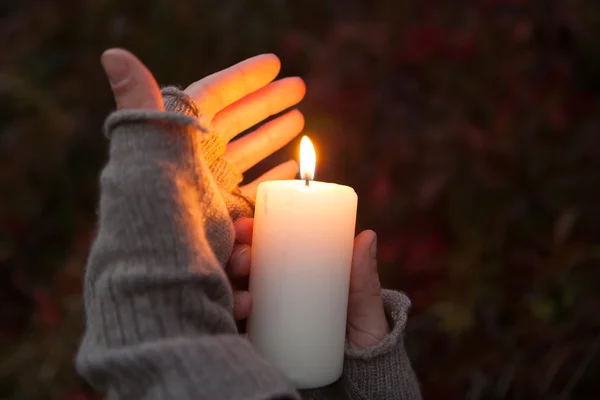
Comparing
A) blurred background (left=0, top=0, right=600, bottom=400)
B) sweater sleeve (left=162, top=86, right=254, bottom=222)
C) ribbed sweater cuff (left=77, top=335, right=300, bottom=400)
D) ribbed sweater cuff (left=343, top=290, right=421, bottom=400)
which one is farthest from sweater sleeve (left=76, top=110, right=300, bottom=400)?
blurred background (left=0, top=0, right=600, bottom=400)

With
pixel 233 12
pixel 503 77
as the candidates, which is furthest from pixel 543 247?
pixel 233 12

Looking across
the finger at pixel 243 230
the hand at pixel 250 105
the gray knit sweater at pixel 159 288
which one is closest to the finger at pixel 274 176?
the hand at pixel 250 105

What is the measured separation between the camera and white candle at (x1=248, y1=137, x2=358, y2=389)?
1.98ft

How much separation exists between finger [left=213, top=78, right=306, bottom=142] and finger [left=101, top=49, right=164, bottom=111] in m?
0.23

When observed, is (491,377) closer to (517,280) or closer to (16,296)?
(517,280)

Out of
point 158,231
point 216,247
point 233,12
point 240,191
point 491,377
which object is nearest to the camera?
point 158,231

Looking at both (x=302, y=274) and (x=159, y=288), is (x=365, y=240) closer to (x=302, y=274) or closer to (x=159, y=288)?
(x=302, y=274)

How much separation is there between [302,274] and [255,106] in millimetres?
303

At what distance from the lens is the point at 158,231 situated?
516 mm

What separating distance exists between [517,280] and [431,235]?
0.20m

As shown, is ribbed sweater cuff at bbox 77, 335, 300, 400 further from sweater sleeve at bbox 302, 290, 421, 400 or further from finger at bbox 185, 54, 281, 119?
finger at bbox 185, 54, 281, 119

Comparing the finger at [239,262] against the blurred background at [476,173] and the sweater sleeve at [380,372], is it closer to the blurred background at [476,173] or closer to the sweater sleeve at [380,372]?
the sweater sleeve at [380,372]

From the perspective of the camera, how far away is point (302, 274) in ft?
2.00

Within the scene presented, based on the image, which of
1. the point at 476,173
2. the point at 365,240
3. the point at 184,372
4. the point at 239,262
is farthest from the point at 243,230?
the point at 476,173
